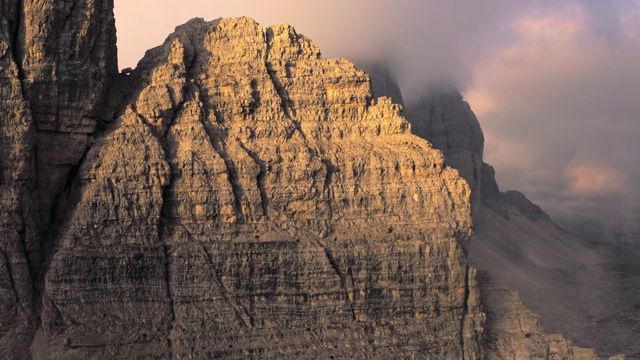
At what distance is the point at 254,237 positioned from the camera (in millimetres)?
28625

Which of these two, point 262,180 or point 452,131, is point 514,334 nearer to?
point 262,180

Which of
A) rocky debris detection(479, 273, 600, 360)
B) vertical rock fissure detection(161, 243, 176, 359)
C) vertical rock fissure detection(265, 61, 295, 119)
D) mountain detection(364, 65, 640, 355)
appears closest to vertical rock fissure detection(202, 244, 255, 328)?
vertical rock fissure detection(161, 243, 176, 359)

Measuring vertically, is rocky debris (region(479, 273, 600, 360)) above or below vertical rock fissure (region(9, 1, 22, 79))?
below

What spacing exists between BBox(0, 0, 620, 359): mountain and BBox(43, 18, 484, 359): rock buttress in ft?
0.22

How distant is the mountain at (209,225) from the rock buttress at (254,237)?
0.22ft

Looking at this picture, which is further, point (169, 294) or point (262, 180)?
point (262, 180)

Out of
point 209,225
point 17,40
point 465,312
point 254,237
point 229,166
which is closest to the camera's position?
point 254,237

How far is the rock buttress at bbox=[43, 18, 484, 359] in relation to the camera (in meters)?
27.5

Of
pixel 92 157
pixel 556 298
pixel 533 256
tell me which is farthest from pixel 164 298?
pixel 533 256

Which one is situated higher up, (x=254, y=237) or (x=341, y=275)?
(x=254, y=237)

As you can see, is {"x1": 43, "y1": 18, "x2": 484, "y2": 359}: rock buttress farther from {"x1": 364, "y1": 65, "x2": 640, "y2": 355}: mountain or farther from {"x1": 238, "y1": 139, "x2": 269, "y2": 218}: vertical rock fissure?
{"x1": 364, "y1": 65, "x2": 640, "y2": 355}: mountain

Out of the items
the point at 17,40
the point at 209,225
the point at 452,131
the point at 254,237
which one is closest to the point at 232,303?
the point at 254,237

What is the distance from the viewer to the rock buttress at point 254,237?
2753cm

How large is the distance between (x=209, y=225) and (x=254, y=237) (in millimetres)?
2137
